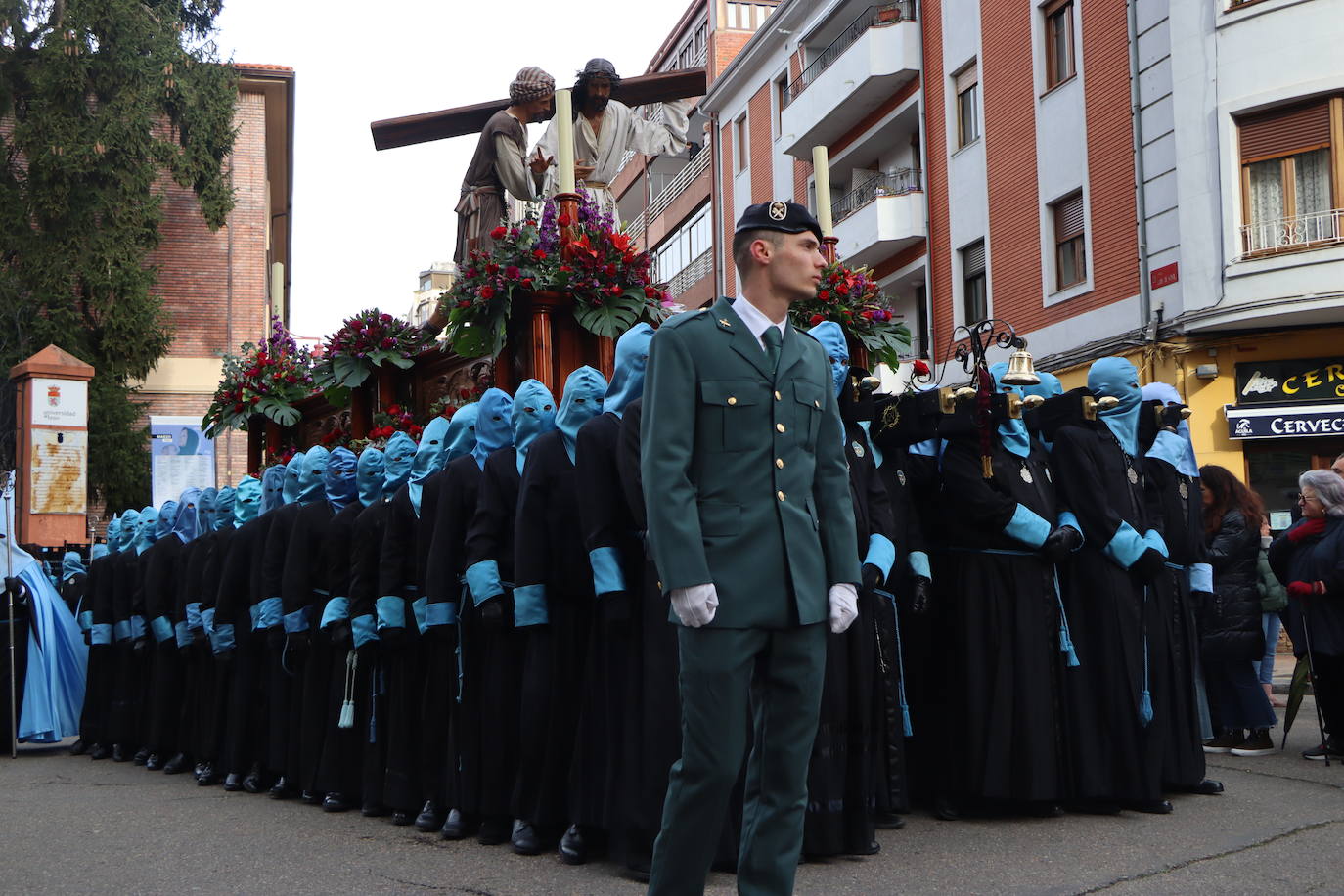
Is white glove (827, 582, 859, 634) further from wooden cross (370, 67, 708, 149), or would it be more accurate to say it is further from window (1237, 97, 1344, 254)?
window (1237, 97, 1344, 254)

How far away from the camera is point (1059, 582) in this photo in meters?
7.45

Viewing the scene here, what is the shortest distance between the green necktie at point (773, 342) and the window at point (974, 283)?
19.9 meters

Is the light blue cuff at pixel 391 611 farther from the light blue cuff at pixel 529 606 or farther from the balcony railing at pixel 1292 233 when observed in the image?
the balcony railing at pixel 1292 233

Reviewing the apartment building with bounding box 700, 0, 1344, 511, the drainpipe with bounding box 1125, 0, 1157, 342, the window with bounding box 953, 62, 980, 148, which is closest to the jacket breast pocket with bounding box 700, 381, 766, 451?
the apartment building with bounding box 700, 0, 1344, 511

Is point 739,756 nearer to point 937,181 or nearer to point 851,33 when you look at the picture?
point 937,181

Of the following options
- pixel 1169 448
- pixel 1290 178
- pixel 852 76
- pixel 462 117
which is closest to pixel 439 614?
pixel 1169 448

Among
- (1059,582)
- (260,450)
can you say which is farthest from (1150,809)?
(260,450)

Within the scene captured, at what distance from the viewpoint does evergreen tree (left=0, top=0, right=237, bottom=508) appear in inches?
1115

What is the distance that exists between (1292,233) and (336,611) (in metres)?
13.8

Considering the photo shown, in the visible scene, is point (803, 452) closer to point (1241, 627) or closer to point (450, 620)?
point (450, 620)

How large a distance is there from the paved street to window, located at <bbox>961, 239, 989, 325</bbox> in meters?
16.2

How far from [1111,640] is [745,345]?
12.1 ft

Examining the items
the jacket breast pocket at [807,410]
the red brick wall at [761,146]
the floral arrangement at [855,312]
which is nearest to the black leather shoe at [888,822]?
the jacket breast pocket at [807,410]

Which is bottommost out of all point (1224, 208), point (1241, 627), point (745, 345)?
point (1241, 627)
